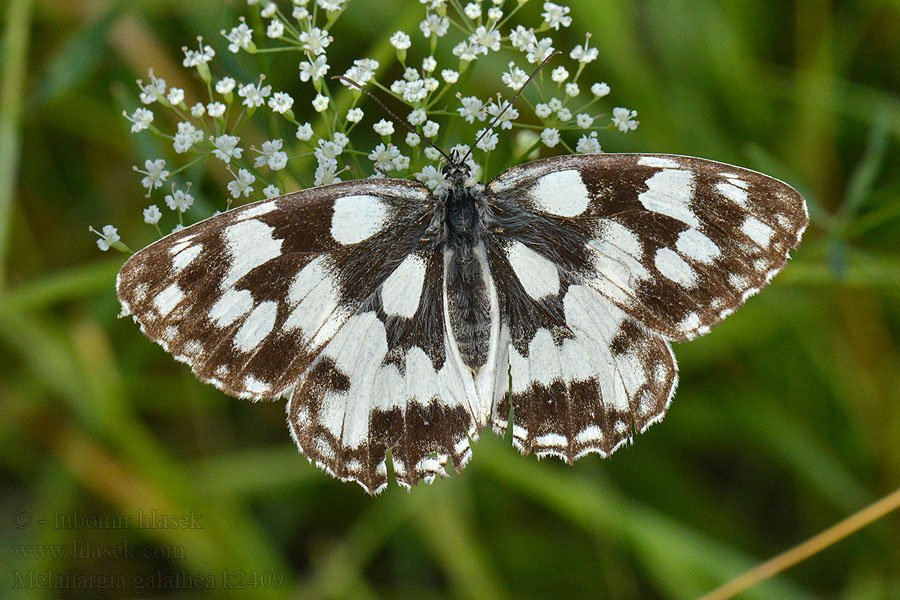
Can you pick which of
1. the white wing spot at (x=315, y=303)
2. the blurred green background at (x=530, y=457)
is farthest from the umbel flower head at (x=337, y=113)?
the blurred green background at (x=530, y=457)

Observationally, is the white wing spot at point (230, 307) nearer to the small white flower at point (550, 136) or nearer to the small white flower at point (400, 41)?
the small white flower at point (400, 41)

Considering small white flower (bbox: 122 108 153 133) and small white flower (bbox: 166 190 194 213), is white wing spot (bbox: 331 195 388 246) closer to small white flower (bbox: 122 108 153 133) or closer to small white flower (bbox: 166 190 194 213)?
small white flower (bbox: 166 190 194 213)

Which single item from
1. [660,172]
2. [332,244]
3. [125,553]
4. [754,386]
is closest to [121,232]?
[125,553]

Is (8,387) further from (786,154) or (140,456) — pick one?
(786,154)

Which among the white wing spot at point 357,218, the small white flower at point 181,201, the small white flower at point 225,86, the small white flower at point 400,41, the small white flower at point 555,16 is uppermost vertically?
the small white flower at point 555,16

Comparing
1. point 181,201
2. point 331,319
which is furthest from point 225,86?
point 331,319

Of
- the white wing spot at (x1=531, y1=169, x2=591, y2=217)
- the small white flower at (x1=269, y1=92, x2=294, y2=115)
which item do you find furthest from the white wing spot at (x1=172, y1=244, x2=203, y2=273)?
the white wing spot at (x1=531, y1=169, x2=591, y2=217)

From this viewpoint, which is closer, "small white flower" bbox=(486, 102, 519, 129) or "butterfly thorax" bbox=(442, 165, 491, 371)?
"butterfly thorax" bbox=(442, 165, 491, 371)
